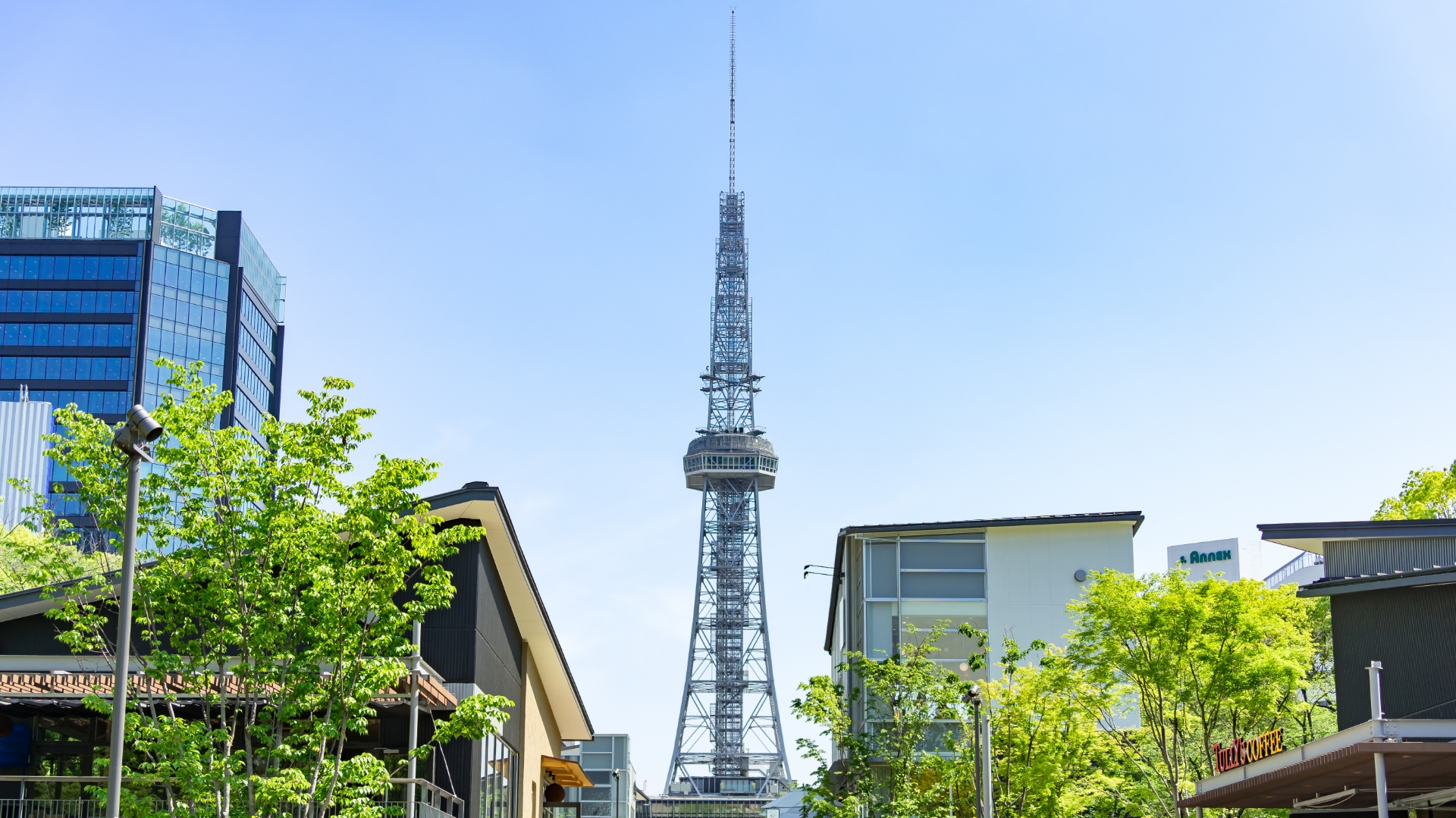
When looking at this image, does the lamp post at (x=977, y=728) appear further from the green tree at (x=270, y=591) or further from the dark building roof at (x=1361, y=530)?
the green tree at (x=270, y=591)

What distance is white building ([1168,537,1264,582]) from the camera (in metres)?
121

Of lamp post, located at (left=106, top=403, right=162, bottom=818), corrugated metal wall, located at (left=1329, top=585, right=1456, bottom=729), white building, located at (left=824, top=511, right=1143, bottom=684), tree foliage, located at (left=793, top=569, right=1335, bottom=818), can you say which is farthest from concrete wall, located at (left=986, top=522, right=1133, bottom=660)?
lamp post, located at (left=106, top=403, right=162, bottom=818)

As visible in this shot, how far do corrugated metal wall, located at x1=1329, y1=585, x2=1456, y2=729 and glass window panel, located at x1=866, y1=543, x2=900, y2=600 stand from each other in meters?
23.4

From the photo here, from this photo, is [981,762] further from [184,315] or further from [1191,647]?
[184,315]

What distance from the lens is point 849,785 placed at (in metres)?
40.2

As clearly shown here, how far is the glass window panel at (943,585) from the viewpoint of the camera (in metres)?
52.2

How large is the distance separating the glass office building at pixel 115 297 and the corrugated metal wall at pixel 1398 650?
110264 mm

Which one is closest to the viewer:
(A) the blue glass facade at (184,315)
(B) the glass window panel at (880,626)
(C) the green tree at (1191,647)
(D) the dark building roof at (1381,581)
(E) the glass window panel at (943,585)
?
(D) the dark building roof at (1381,581)

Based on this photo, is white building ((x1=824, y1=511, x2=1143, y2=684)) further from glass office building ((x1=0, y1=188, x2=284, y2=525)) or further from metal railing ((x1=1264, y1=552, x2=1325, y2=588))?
glass office building ((x1=0, y1=188, x2=284, y2=525))

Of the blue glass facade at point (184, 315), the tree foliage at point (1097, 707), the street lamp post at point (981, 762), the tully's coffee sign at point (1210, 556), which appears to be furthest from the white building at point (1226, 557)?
the street lamp post at point (981, 762)

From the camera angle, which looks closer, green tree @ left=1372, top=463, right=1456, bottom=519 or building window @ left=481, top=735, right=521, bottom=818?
building window @ left=481, top=735, right=521, bottom=818

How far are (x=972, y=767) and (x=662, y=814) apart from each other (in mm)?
117858

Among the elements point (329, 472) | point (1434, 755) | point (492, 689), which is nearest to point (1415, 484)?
point (1434, 755)

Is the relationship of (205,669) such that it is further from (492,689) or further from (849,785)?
(849,785)
